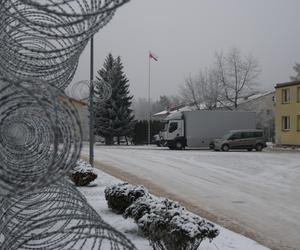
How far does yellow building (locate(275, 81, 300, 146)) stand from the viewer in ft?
155

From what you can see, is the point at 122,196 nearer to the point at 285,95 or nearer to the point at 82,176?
the point at 82,176

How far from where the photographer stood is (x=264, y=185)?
17.8 meters

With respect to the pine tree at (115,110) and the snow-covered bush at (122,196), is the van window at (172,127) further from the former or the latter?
the snow-covered bush at (122,196)

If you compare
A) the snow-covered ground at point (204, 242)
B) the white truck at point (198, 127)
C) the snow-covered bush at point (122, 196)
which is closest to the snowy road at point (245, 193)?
the snow-covered ground at point (204, 242)

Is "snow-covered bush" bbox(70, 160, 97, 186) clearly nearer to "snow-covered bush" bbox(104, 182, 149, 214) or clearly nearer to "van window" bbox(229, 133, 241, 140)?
"snow-covered bush" bbox(104, 182, 149, 214)

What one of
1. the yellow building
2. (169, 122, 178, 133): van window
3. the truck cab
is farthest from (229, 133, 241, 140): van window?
the yellow building

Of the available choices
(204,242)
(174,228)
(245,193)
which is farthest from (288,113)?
(174,228)

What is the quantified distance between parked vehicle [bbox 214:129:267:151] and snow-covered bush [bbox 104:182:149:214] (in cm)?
3270

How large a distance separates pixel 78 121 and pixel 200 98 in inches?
3081

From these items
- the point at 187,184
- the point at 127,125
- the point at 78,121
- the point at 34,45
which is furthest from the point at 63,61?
the point at 127,125

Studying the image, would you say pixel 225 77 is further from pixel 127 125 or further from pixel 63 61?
pixel 63 61

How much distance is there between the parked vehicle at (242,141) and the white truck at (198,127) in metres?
3.07

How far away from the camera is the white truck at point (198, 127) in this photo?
46.5m

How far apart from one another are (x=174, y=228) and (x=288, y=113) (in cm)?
4388
